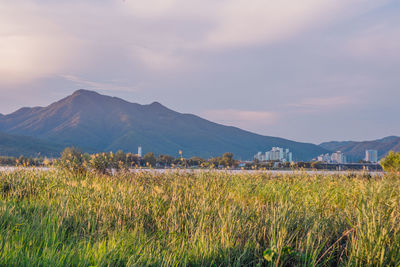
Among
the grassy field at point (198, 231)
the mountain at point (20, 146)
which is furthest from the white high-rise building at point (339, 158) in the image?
the grassy field at point (198, 231)

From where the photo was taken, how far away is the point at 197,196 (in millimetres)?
6297

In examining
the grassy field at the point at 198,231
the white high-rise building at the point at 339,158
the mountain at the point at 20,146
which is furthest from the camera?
the white high-rise building at the point at 339,158

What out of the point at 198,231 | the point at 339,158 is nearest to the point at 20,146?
the point at 339,158

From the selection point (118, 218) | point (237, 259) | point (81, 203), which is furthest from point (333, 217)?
point (81, 203)

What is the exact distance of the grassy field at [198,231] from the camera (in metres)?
3.69

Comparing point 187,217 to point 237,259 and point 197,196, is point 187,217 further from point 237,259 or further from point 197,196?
point 237,259

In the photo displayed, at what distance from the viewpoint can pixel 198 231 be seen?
429cm

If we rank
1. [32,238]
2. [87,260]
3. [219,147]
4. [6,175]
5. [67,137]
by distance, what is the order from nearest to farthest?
[87,260], [32,238], [6,175], [67,137], [219,147]

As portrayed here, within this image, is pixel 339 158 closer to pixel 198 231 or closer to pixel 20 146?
pixel 20 146

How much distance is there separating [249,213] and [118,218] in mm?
2058

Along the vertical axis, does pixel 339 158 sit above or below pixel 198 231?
below

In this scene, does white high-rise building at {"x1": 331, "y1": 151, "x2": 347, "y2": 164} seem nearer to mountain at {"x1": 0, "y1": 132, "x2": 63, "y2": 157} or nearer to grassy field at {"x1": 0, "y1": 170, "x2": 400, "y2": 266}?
mountain at {"x1": 0, "y1": 132, "x2": 63, "y2": 157}

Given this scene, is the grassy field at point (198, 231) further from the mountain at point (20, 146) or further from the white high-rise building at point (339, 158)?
the white high-rise building at point (339, 158)

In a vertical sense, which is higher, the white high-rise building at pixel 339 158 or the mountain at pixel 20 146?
the mountain at pixel 20 146
